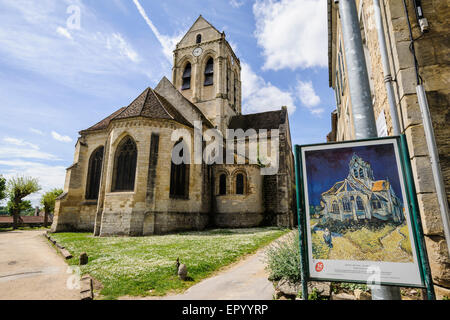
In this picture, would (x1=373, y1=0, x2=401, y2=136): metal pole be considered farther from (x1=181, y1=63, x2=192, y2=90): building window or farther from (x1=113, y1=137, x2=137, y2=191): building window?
(x1=181, y1=63, x2=192, y2=90): building window

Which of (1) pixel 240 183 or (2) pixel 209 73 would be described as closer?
(1) pixel 240 183

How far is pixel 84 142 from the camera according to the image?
18.8m

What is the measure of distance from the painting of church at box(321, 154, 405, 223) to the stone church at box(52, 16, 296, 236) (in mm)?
12573

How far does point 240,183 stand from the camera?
18969mm

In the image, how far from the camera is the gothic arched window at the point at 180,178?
15516mm

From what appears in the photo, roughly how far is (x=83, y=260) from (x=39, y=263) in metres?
1.80

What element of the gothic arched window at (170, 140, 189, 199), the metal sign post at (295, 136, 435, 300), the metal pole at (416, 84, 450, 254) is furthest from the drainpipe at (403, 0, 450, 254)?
the gothic arched window at (170, 140, 189, 199)

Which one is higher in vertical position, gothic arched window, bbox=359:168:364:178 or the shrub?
gothic arched window, bbox=359:168:364:178

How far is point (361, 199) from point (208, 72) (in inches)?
999

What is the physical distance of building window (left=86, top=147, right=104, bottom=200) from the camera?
1797 cm

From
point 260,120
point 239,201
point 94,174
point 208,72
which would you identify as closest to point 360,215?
point 239,201

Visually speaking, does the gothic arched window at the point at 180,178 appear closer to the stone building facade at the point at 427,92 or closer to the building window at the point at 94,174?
the building window at the point at 94,174

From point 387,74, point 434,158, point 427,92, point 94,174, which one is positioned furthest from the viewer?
point 94,174

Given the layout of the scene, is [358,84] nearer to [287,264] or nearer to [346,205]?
[346,205]
